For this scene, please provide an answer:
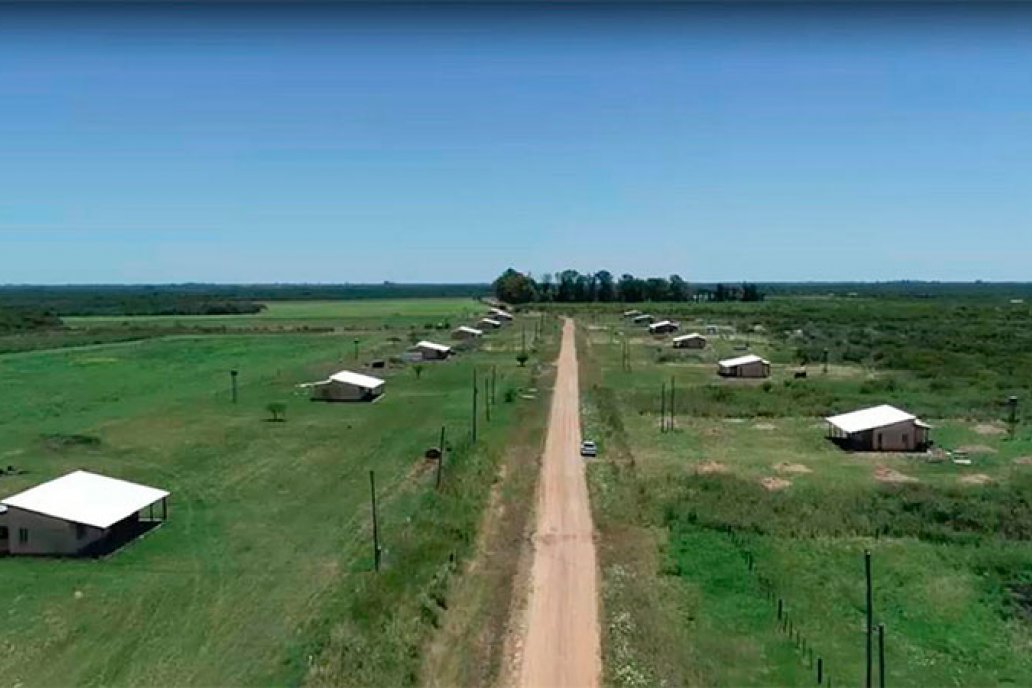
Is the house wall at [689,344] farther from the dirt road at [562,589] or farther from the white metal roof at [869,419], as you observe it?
the dirt road at [562,589]

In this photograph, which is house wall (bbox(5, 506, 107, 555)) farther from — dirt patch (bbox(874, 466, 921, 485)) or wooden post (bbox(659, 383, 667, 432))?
wooden post (bbox(659, 383, 667, 432))

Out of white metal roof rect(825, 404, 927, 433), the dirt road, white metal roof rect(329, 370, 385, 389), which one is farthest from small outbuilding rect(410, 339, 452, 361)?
white metal roof rect(825, 404, 927, 433)

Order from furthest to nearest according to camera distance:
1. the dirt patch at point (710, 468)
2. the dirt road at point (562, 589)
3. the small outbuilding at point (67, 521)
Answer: the dirt patch at point (710, 468) < the small outbuilding at point (67, 521) < the dirt road at point (562, 589)

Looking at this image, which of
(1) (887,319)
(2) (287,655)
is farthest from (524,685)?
(1) (887,319)

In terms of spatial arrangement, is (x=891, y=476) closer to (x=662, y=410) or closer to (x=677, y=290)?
(x=662, y=410)

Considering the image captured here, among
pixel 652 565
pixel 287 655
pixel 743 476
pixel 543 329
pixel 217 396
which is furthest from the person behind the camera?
A: pixel 543 329

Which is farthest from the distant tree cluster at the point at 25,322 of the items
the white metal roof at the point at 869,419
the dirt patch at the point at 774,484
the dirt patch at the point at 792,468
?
the dirt patch at the point at 774,484

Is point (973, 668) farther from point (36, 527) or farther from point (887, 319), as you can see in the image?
point (887, 319)
